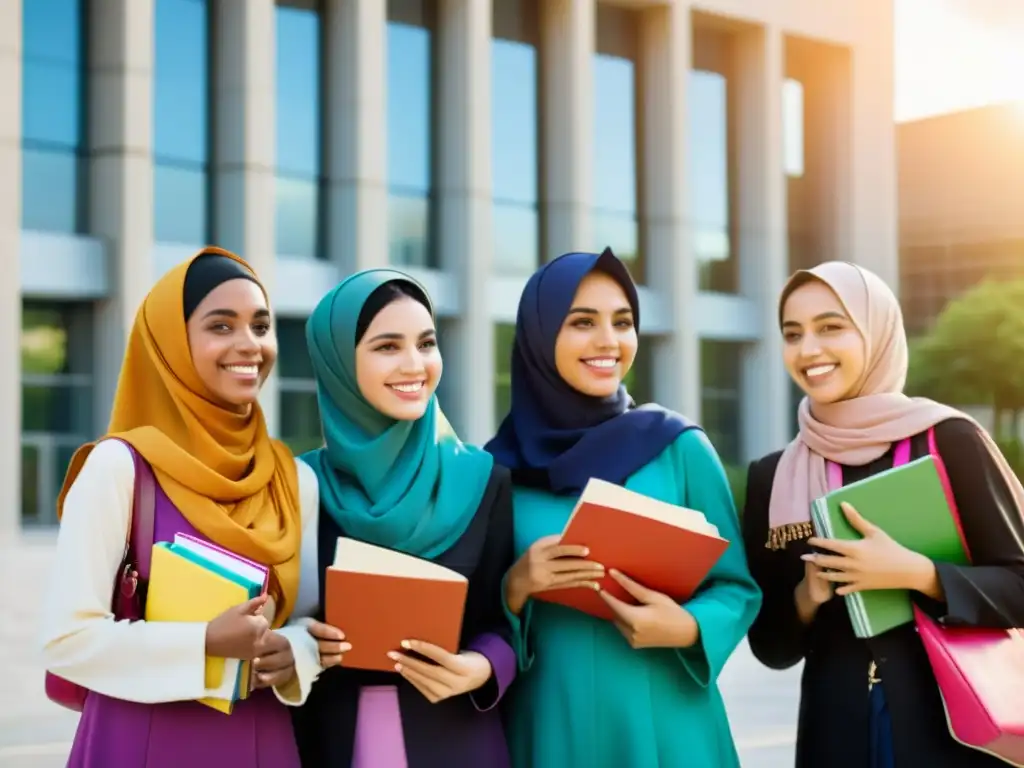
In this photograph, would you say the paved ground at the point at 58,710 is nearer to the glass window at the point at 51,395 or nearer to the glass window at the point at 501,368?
the glass window at the point at 51,395

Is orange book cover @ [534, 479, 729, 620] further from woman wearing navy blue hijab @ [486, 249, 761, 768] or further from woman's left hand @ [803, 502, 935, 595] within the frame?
woman's left hand @ [803, 502, 935, 595]

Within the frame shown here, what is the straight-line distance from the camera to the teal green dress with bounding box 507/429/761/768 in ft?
11.6

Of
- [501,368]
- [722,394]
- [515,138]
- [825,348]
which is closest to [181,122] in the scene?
[515,138]

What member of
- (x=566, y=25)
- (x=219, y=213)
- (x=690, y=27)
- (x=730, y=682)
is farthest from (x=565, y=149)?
(x=730, y=682)

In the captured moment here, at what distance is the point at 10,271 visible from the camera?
1961cm

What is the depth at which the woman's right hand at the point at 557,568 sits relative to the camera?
131 inches

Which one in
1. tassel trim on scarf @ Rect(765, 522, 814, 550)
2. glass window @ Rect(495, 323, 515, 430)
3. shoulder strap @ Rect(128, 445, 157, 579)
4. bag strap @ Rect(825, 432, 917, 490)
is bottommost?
tassel trim on scarf @ Rect(765, 522, 814, 550)

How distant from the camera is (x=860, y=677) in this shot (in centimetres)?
350

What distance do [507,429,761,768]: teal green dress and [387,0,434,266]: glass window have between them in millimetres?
20287

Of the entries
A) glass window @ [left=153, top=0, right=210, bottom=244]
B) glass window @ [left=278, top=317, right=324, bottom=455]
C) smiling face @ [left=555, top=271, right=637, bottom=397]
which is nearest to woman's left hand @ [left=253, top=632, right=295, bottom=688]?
smiling face @ [left=555, top=271, right=637, bottom=397]

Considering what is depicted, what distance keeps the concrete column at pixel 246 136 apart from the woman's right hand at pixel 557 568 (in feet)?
60.8

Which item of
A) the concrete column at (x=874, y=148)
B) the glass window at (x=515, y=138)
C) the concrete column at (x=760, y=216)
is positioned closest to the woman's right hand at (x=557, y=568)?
the glass window at (x=515, y=138)

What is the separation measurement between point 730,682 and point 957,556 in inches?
267

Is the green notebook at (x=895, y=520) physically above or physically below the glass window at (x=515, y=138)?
below
